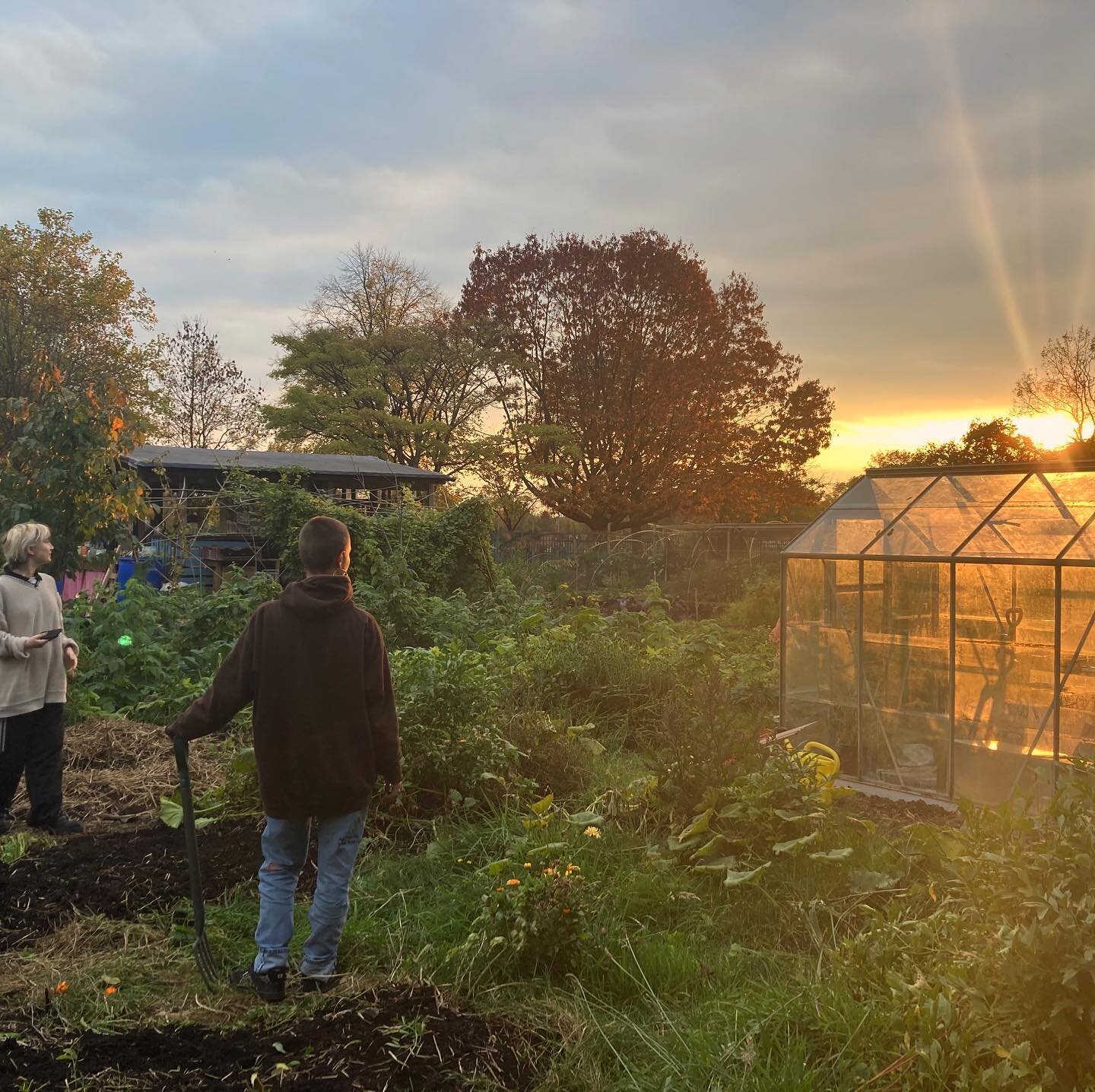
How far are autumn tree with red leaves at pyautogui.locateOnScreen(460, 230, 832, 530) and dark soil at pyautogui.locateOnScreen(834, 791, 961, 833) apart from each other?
68.4ft

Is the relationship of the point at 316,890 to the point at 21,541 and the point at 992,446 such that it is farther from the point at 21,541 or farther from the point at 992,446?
the point at 992,446

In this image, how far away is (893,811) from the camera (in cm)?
600

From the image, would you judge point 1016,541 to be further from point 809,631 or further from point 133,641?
point 133,641

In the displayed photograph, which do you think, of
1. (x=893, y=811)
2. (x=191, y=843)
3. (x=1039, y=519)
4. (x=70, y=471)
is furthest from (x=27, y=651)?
(x=1039, y=519)

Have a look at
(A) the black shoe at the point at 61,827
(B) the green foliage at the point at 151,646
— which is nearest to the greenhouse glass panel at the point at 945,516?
(B) the green foliage at the point at 151,646

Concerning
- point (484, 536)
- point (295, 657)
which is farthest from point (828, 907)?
point (484, 536)

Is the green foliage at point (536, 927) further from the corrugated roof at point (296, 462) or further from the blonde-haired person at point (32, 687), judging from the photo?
the corrugated roof at point (296, 462)

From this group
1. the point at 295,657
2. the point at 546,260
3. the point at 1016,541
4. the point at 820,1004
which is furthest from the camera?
the point at 546,260

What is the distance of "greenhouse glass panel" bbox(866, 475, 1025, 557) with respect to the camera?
691 cm

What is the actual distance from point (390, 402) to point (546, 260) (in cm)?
662

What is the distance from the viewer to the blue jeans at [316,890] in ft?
11.0

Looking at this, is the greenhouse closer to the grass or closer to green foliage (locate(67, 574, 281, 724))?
the grass

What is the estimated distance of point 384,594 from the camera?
10.3m

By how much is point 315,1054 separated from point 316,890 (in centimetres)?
66
